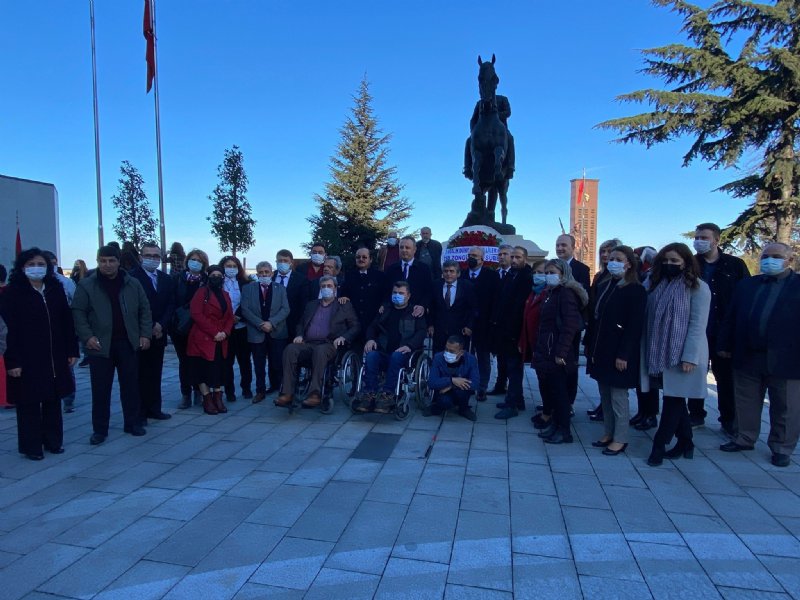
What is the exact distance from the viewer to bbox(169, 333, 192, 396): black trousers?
564 centimetres

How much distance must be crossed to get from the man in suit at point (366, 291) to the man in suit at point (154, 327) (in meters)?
1.94

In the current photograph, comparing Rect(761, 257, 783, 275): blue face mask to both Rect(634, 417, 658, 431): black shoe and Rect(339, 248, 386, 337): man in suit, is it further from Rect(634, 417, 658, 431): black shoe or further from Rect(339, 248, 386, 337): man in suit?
Rect(339, 248, 386, 337): man in suit

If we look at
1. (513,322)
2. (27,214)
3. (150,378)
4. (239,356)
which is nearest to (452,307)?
(513,322)

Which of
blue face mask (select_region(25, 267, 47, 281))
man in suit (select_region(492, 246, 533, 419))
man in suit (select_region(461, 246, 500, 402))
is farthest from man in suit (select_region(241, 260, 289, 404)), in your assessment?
man in suit (select_region(492, 246, 533, 419))

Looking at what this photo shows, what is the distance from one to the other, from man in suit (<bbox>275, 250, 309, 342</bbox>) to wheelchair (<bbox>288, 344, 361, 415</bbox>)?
0.88m

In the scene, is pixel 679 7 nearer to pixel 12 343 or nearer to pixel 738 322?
pixel 738 322

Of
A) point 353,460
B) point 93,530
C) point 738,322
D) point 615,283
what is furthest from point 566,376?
point 93,530

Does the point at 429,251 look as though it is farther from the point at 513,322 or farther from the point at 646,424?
the point at 646,424

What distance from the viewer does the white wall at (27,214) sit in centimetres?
1554

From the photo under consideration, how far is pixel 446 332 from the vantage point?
18.3ft

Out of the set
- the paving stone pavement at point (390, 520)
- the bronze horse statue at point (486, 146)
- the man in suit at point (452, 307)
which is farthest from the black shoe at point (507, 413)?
the bronze horse statue at point (486, 146)

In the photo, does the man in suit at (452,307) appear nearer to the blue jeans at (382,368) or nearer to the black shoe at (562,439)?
the blue jeans at (382,368)

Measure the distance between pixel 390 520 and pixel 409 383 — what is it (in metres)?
2.25

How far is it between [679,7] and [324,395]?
17149mm
